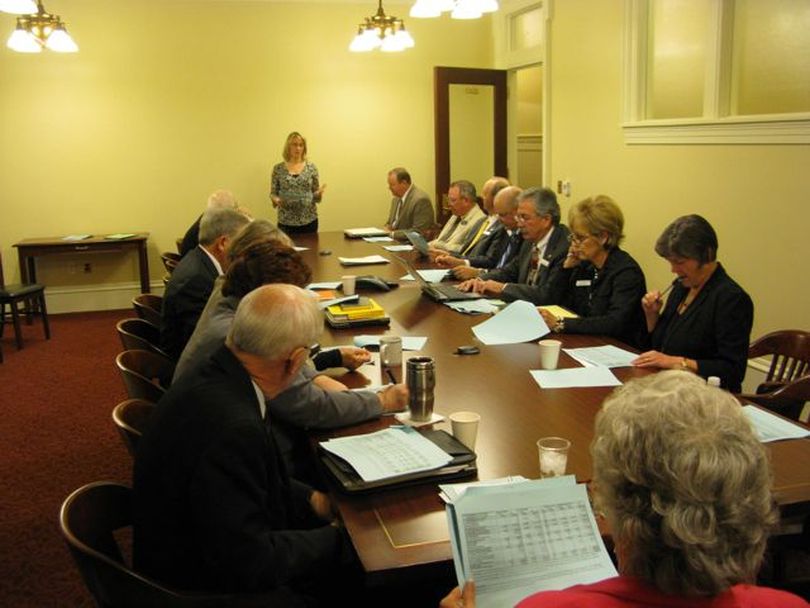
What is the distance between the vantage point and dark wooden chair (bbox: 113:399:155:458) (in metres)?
1.96

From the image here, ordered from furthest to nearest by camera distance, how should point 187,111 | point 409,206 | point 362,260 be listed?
point 187,111, point 409,206, point 362,260

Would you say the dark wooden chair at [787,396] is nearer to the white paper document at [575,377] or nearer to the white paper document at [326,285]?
the white paper document at [575,377]

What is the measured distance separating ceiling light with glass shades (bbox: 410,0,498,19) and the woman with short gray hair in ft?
5.49

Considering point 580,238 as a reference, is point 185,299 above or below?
below

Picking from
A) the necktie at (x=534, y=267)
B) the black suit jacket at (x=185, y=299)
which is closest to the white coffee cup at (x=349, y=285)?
the black suit jacket at (x=185, y=299)

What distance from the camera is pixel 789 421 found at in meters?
2.03

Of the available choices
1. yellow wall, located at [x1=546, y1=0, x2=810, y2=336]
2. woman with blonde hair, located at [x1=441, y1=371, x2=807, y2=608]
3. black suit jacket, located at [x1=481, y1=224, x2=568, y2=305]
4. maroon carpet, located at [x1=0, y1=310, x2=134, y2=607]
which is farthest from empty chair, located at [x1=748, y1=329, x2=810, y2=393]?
maroon carpet, located at [x1=0, y1=310, x2=134, y2=607]

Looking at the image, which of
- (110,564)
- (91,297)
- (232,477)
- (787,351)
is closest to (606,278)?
(787,351)

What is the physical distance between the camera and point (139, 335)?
3.35 meters

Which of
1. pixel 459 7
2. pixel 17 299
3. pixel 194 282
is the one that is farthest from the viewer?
pixel 17 299

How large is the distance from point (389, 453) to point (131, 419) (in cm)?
78

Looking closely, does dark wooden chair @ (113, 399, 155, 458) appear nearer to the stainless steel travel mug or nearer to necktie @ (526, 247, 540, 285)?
the stainless steel travel mug

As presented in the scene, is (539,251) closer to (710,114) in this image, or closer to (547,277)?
(547,277)

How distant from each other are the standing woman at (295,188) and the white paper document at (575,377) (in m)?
5.05
